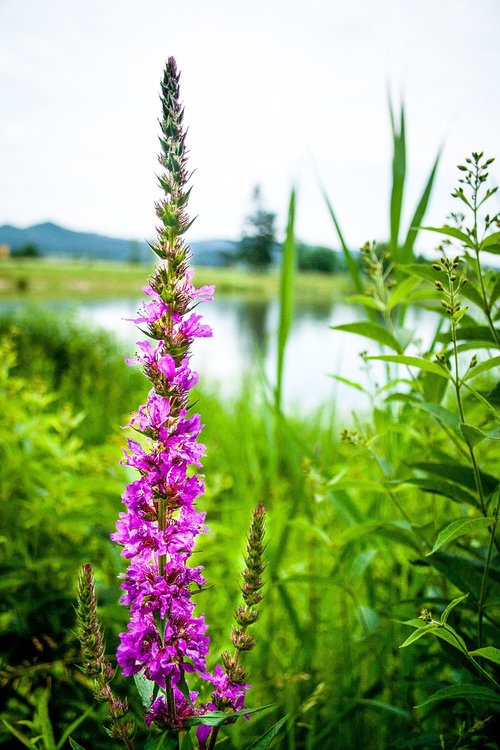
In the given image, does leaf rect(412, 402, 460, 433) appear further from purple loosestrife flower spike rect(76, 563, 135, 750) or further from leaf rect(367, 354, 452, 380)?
purple loosestrife flower spike rect(76, 563, 135, 750)

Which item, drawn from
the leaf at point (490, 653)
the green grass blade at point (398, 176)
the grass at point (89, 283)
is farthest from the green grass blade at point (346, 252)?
the grass at point (89, 283)

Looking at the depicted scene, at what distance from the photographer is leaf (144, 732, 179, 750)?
2.19 feet

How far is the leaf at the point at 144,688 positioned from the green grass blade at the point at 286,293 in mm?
815

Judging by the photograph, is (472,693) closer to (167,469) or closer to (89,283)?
(167,469)

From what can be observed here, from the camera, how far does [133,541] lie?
0.68 m

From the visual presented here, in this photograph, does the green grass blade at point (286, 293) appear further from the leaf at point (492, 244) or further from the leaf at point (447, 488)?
the leaf at point (492, 244)

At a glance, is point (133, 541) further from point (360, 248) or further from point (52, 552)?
point (52, 552)

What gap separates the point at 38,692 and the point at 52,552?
0.55 metres

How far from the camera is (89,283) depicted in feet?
90.9

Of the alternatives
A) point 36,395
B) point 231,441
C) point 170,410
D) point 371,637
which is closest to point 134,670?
point 170,410

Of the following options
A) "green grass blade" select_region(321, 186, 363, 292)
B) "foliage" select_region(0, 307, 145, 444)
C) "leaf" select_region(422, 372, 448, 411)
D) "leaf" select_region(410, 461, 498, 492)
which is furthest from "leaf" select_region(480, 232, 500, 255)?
"foliage" select_region(0, 307, 145, 444)

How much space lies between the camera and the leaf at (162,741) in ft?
Result: 2.19

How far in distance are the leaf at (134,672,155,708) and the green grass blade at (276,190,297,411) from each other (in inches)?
32.1

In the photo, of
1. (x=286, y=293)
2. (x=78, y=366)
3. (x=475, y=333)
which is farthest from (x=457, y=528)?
(x=78, y=366)
